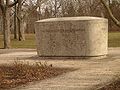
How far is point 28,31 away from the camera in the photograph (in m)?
91.6

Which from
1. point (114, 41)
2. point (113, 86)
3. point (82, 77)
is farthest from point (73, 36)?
point (114, 41)

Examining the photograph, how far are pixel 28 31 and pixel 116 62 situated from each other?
76.1 m

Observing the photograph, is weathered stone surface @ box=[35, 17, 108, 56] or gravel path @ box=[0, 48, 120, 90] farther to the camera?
weathered stone surface @ box=[35, 17, 108, 56]

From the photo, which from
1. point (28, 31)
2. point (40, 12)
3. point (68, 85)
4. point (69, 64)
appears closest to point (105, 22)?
point (69, 64)

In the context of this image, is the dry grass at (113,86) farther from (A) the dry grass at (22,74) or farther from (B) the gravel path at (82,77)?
(A) the dry grass at (22,74)

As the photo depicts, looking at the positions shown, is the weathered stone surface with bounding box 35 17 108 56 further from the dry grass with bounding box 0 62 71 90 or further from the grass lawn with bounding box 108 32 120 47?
the grass lawn with bounding box 108 32 120 47

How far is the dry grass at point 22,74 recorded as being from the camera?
37.4ft

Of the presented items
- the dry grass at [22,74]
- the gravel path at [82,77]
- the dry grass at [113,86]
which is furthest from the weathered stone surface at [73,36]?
the dry grass at [113,86]

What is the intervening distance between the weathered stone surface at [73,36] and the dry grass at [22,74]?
359cm

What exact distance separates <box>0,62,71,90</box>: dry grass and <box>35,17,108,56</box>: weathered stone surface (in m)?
3.59

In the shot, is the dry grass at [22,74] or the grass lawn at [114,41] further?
the grass lawn at [114,41]

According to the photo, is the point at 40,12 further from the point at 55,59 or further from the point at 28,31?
the point at 55,59

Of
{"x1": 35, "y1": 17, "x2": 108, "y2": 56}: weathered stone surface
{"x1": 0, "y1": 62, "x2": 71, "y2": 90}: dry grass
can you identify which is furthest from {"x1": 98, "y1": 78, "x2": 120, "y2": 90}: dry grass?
{"x1": 35, "y1": 17, "x2": 108, "y2": 56}: weathered stone surface

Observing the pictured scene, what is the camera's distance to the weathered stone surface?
17.7 m
